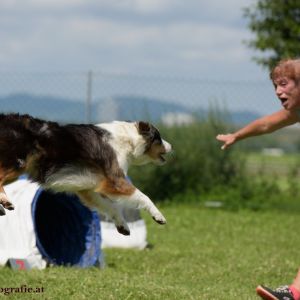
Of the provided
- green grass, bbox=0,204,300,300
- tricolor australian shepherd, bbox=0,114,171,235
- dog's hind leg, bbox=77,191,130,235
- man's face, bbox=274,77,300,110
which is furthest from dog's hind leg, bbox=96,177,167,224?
man's face, bbox=274,77,300,110

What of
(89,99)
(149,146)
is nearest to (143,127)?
(149,146)

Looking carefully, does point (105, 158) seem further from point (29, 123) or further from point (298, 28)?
point (298, 28)

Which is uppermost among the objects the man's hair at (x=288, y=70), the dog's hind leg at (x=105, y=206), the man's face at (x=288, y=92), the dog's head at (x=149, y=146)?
the man's hair at (x=288, y=70)

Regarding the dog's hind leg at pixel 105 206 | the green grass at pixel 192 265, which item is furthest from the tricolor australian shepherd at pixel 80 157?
the green grass at pixel 192 265

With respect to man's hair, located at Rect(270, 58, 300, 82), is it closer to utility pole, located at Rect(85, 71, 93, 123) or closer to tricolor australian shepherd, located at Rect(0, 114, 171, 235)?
tricolor australian shepherd, located at Rect(0, 114, 171, 235)

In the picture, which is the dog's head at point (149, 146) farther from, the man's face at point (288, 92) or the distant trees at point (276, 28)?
the distant trees at point (276, 28)

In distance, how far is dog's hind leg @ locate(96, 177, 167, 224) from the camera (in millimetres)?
5988

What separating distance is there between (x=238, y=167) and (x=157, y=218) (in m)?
9.63

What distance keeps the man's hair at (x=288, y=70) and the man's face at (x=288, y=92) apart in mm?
27

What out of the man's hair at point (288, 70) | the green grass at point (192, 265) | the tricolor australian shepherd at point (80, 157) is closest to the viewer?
the man's hair at point (288, 70)

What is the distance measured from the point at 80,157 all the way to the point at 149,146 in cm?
89

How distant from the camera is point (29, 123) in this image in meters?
5.78

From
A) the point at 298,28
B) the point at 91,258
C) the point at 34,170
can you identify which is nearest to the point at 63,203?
the point at 91,258

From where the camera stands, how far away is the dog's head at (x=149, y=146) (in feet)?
21.2
